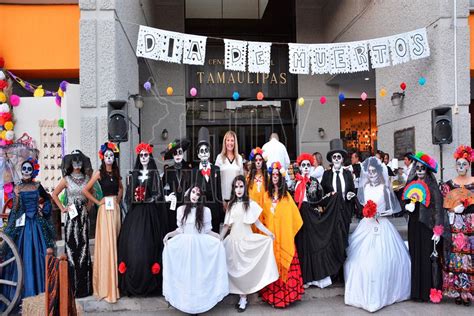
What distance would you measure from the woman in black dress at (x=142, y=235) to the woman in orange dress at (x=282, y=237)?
1.40 m

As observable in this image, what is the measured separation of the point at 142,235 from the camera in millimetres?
5449

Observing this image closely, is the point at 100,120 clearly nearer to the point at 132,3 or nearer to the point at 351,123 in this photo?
the point at 132,3

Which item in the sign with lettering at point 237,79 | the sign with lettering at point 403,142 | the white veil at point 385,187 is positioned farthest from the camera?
the sign with lettering at point 237,79

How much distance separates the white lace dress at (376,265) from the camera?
212 inches

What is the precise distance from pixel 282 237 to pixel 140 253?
1819 mm

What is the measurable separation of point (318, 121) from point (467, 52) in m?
6.19

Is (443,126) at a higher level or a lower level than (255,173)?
higher

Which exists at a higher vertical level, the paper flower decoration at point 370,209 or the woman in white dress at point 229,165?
the woman in white dress at point 229,165

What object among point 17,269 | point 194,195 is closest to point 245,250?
point 194,195

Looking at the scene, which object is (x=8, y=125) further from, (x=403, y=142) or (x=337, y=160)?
(x=403, y=142)

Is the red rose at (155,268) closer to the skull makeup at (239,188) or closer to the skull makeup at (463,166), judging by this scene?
the skull makeup at (239,188)

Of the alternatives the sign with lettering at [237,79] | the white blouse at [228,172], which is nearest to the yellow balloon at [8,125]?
the white blouse at [228,172]

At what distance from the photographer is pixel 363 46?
8336mm

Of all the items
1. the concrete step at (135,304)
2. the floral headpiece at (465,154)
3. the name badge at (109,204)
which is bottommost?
the concrete step at (135,304)
